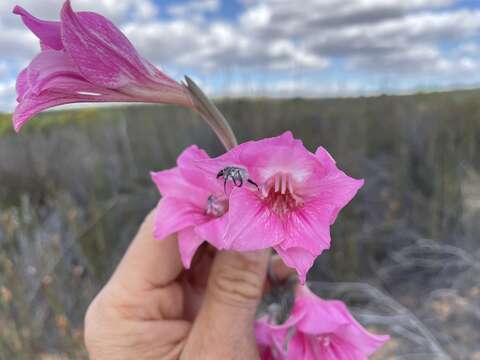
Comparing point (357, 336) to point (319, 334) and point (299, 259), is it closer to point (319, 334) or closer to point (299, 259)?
point (319, 334)

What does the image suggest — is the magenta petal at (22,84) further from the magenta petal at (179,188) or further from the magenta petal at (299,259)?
the magenta petal at (299,259)

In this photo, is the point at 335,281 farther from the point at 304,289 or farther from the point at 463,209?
the point at 304,289

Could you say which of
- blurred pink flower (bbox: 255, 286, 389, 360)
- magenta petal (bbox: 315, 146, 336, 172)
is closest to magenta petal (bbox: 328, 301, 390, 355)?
blurred pink flower (bbox: 255, 286, 389, 360)

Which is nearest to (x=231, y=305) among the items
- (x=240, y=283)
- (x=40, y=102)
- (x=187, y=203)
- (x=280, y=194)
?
(x=240, y=283)

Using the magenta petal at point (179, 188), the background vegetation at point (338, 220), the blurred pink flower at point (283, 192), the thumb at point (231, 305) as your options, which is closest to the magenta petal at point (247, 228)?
the blurred pink flower at point (283, 192)

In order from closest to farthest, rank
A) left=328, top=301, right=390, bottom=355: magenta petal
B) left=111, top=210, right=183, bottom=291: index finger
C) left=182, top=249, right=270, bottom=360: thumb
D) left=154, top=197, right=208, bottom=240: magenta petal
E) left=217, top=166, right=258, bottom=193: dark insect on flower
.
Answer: left=217, top=166, right=258, bottom=193: dark insect on flower, left=154, top=197, right=208, bottom=240: magenta petal, left=328, top=301, right=390, bottom=355: magenta petal, left=182, top=249, right=270, bottom=360: thumb, left=111, top=210, right=183, bottom=291: index finger

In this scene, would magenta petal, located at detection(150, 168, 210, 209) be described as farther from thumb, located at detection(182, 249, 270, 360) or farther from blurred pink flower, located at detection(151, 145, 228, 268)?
thumb, located at detection(182, 249, 270, 360)
